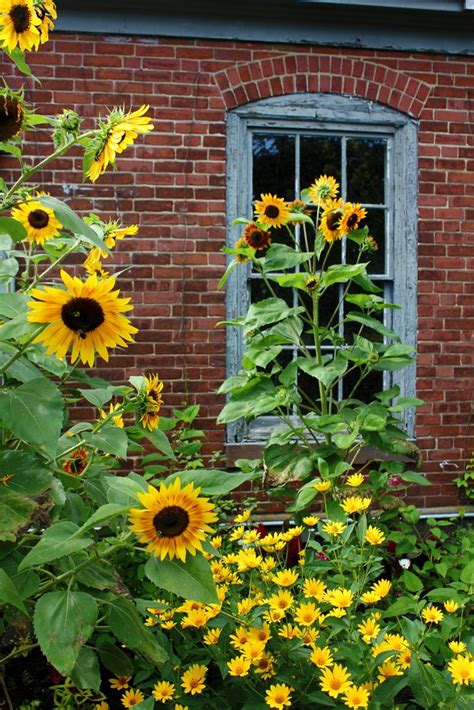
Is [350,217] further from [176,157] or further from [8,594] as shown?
[8,594]

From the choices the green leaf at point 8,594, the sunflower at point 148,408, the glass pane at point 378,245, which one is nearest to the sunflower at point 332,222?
the glass pane at point 378,245

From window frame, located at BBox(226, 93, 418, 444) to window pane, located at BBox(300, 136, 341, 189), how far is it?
71mm

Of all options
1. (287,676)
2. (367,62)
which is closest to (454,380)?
(367,62)

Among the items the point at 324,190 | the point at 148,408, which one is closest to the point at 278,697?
the point at 148,408

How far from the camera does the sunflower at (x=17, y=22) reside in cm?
146

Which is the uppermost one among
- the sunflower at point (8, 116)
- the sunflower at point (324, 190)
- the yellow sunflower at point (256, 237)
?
the sunflower at point (324, 190)

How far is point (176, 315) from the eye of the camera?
4.60m

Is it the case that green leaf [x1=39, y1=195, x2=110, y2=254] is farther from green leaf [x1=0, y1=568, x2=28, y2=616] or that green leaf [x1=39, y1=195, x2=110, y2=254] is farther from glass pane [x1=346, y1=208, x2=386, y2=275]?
glass pane [x1=346, y1=208, x2=386, y2=275]

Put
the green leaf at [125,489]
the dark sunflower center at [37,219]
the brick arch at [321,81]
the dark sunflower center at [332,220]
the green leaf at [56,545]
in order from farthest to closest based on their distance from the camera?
the brick arch at [321,81]
the dark sunflower center at [332,220]
the dark sunflower center at [37,219]
the green leaf at [125,489]
the green leaf at [56,545]

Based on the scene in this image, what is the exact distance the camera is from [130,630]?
1.37 metres

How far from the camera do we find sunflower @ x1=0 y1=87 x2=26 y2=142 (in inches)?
53.1

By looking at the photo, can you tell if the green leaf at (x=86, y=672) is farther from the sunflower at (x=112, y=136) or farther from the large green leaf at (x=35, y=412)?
the sunflower at (x=112, y=136)

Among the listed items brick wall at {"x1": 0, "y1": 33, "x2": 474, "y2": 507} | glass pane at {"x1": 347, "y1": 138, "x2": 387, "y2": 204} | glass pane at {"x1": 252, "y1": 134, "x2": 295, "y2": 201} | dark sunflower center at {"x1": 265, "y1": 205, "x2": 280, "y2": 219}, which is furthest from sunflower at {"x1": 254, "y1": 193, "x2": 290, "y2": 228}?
glass pane at {"x1": 347, "y1": 138, "x2": 387, "y2": 204}

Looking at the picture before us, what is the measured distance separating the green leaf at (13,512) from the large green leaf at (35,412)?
108 mm
